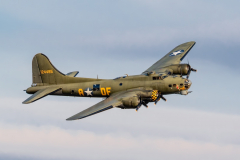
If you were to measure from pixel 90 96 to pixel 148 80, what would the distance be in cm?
724

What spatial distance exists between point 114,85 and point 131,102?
489 cm

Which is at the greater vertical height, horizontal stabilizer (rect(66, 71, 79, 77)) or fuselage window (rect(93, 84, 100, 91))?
horizontal stabilizer (rect(66, 71, 79, 77))

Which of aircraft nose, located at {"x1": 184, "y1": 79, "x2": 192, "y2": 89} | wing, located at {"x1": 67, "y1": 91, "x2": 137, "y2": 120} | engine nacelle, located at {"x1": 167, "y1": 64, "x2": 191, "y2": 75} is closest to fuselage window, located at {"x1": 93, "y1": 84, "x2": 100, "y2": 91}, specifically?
wing, located at {"x1": 67, "y1": 91, "x2": 137, "y2": 120}

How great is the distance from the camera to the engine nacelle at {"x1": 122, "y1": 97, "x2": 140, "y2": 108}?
151 ft

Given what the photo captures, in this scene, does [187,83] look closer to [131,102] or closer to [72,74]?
[131,102]

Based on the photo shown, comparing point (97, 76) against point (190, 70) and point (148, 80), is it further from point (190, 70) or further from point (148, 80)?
point (190, 70)

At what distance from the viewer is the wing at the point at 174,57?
184 feet

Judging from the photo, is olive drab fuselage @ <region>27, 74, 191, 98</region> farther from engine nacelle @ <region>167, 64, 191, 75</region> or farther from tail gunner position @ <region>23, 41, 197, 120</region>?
engine nacelle @ <region>167, 64, 191, 75</region>

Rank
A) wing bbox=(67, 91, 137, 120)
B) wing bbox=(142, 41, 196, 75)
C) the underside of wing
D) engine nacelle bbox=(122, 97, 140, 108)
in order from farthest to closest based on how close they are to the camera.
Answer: wing bbox=(142, 41, 196, 75), engine nacelle bbox=(122, 97, 140, 108), wing bbox=(67, 91, 137, 120), the underside of wing

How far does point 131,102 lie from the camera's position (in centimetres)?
4622

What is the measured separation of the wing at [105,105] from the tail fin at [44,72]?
773cm

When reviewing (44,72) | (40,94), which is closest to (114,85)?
(40,94)

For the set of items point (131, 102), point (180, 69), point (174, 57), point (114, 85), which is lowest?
point (131, 102)

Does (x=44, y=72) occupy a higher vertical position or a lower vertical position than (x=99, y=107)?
higher
